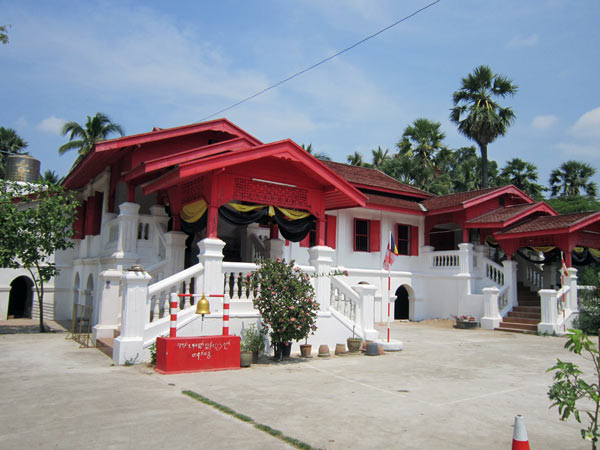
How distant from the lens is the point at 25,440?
5082mm

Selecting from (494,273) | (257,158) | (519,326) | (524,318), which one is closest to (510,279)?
(494,273)

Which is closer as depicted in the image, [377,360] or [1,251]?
[377,360]

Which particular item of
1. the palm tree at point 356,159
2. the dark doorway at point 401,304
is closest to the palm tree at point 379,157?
the palm tree at point 356,159

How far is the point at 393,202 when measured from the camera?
2133 centimetres

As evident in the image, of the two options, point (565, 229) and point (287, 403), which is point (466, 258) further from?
point (287, 403)

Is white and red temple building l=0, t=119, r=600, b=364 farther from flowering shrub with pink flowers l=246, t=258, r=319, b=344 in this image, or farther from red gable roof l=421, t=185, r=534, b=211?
flowering shrub with pink flowers l=246, t=258, r=319, b=344

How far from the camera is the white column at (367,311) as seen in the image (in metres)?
13.0

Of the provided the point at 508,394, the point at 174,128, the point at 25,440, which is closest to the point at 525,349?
the point at 508,394

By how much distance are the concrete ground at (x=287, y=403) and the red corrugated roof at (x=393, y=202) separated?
9.73 metres

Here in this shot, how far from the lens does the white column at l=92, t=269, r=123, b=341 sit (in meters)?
12.2

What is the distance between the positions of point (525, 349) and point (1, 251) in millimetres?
14880

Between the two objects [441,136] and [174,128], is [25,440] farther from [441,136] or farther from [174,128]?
[441,136]

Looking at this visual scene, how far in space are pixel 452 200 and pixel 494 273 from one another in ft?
11.7

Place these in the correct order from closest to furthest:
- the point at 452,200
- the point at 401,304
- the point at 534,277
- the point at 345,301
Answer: the point at 345,301 → the point at 452,200 → the point at 534,277 → the point at 401,304
